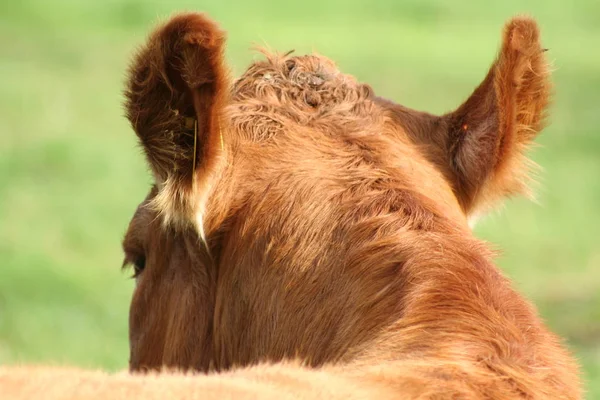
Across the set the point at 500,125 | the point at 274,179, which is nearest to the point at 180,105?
the point at 274,179

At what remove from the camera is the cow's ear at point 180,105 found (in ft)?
10.5

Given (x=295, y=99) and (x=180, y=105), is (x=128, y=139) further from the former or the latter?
(x=180, y=105)

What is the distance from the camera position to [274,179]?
3.37m

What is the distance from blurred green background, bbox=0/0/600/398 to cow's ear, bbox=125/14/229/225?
258mm

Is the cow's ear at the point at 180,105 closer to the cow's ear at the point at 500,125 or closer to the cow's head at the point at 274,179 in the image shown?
the cow's head at the point at 274,179

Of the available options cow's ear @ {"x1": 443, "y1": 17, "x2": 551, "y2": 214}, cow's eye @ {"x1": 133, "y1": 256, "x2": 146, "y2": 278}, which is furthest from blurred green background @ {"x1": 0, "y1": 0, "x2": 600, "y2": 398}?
cow's ear @ {"x1": 443, "y1": 17, "x2": 551, "y2": 214}

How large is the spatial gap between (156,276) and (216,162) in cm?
53

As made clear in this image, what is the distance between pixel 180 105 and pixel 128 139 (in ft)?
47.5

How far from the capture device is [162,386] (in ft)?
7.73

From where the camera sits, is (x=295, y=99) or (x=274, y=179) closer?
(x=274, y=179)

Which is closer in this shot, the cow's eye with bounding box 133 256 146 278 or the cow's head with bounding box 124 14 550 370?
the cow's head with bounding box 124 14 550 370

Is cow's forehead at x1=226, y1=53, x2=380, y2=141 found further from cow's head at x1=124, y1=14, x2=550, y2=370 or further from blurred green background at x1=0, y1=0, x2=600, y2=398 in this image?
blurred green background at x1=0, y1=0, x2=600, y2=398

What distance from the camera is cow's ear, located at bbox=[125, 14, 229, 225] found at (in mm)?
3211

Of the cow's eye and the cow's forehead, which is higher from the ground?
the cow's forehead
